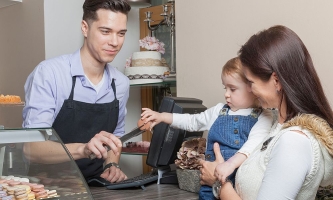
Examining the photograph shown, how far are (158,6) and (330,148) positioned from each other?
2.09 m

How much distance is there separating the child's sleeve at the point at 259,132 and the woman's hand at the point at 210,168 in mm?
75

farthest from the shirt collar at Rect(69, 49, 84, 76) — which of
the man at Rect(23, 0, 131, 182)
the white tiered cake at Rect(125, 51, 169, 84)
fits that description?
the white tiered cake at Rect(125, 51, 169, 84)

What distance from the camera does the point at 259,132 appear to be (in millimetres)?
1544

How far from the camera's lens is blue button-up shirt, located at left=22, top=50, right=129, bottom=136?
1.93 meters

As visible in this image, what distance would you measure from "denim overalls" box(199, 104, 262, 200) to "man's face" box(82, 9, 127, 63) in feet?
2.15

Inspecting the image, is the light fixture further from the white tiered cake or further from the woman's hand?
the woman's hand

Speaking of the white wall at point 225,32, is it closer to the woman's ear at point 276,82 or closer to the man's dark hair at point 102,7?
the man's dark hair at point 102,7

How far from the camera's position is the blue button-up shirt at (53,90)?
193 centimetres

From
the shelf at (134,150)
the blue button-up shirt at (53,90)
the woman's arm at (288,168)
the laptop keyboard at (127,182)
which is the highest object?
the blue button-up shirt at (53,90)

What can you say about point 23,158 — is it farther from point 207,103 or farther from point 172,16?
point 172,16

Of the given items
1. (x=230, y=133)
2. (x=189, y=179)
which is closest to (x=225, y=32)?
(x=230, y=133)

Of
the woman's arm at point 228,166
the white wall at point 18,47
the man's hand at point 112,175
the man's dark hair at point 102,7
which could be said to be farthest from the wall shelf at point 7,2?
the woman's arm at point 228,166

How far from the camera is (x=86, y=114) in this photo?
2098 mm

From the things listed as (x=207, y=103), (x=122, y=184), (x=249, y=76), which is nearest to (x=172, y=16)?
(x=207, y=103)
